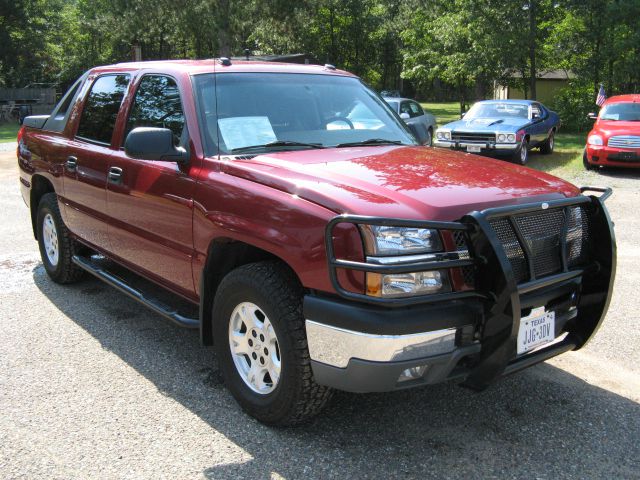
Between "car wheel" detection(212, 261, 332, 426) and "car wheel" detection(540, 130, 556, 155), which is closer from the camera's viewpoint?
"car wheel" detection(212, 261, 332, 426)

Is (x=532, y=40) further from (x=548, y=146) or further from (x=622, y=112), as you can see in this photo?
(x=622, y=112)

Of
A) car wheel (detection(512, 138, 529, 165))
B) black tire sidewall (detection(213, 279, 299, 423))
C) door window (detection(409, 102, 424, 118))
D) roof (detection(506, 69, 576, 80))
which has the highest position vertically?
roof (detection(506, 69, 576, 80))

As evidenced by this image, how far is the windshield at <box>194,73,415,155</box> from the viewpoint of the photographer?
3781 mm

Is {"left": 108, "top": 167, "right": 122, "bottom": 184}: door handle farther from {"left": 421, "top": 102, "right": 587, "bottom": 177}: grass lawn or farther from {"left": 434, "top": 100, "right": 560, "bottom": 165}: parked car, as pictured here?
{"left": 421, "top": 102, "right": 587, "bottom": 177}: grass lawn

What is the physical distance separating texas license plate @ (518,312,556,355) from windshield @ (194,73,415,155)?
1.63 metres

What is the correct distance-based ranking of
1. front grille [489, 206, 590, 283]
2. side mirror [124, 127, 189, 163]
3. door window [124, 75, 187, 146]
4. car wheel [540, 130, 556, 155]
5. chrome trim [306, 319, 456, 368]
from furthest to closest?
car wheel [540, 130, 556, 155]
door window [124, 75, 187, 146]
side mirror [124, 127, 189, 163]
front grille [489, 206, 590, 283]
chrome trim [306, 319, 456, 368]

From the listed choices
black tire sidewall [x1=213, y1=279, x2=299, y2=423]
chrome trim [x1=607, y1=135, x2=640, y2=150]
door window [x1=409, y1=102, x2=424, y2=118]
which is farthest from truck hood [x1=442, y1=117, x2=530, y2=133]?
black tire sidewall [x1=213, y1=279, x2=299, y2=423]

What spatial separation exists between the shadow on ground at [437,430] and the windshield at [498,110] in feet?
39.6

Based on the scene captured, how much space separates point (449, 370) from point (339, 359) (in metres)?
0.50

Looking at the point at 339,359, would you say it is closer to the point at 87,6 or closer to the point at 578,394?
the point at 578,394

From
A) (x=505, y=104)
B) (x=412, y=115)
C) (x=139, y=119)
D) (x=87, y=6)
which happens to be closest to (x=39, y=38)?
(x=87, y=6)

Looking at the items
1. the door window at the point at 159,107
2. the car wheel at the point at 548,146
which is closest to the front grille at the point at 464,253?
the door window at the point at 159,107

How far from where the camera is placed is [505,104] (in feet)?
51.6

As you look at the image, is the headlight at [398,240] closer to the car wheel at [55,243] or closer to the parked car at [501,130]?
the car wheel at [55,243]
